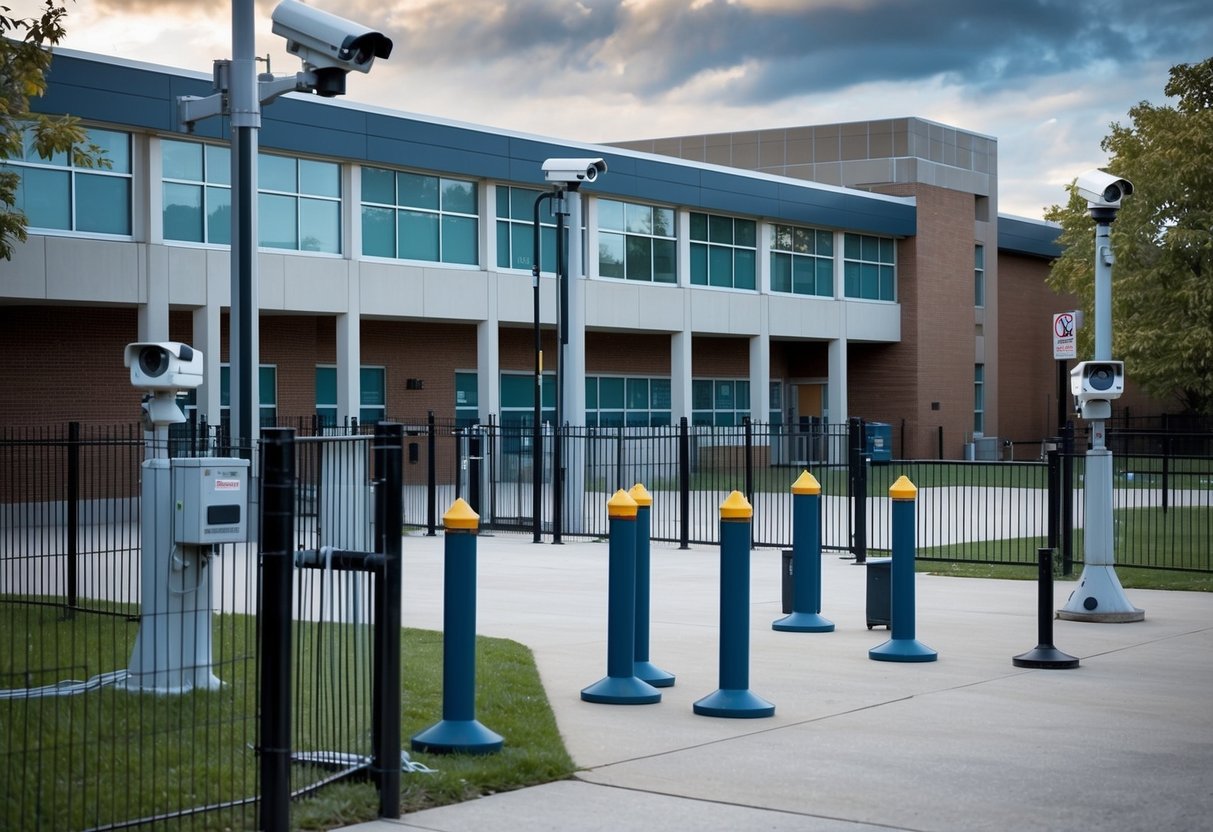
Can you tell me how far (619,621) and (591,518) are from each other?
1717cm

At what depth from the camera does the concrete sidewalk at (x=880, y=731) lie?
681cm

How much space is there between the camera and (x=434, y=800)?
22.8ft

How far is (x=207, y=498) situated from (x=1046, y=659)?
233 inches

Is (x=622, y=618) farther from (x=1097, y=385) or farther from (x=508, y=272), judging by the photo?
(x=508, y=272)

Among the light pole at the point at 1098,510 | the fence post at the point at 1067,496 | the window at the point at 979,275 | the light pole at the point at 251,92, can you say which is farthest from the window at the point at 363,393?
the window at the point at 979,275

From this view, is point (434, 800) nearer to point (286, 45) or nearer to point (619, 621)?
point (619, 621)

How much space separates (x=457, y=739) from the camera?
25.5 feet

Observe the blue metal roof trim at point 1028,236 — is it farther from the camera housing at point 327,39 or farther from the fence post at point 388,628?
the fence post at point 388,628

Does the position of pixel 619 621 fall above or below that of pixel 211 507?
below

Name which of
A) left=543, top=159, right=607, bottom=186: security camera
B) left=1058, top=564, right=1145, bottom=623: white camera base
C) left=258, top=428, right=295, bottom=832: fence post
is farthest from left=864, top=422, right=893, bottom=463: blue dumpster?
left=258, top=428, right=295, bottom=832: fence post

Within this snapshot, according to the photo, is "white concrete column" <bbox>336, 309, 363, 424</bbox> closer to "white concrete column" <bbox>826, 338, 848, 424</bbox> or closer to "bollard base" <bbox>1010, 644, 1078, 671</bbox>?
"white concrete column" <bbox>826, 338, 848, 424</bbox>

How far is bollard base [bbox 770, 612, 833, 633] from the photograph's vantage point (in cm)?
1297

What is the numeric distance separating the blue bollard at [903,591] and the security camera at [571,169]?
14006mm

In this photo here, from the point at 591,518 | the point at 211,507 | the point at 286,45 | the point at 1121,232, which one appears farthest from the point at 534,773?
the point at 1121,232
